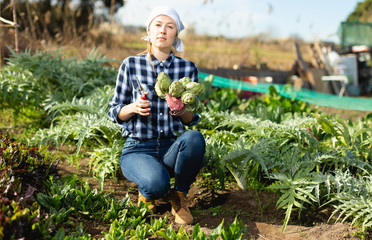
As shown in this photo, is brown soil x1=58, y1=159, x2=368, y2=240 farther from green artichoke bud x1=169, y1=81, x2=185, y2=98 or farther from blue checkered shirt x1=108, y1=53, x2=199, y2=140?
green artichoke bud x1=169, y1=81, x2=185, y2=98

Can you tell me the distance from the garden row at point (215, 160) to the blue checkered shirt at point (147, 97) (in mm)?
401

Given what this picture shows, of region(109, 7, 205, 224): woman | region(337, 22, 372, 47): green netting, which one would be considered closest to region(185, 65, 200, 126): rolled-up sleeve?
region(109, 7, 205, 224): woman

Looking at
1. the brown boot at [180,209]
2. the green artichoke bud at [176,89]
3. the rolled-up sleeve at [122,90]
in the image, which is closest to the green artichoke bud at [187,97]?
the green artichoke bud at [176,89]

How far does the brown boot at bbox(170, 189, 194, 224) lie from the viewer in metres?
2.13

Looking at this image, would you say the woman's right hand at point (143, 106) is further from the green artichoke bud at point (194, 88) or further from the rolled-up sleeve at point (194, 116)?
the rolled-up sleeve at point (194, 116)

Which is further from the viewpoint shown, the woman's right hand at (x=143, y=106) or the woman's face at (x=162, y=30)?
the woman's face at (x=162, y=30)

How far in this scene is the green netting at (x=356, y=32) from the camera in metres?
8.96

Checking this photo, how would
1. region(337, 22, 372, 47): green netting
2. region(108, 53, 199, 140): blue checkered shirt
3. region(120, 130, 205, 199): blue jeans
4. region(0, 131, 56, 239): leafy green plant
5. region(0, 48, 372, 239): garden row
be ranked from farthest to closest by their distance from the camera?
region(337, 22, 372, 47): green netting
region(108, 53, 199, 140): blue checkered shirt
region(120, 130, 205, 199): blue jeans
region(0, 48, 372, 239): garden row
region(0, 131, 56, 239): leafy green plant

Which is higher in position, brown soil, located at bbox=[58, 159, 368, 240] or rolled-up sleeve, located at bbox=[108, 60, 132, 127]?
rolled-up sleeve, located at bbox=[108, 60, 132, 127]

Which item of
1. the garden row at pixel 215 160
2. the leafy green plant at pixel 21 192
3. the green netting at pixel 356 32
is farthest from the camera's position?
the green netting at pixel 356 32

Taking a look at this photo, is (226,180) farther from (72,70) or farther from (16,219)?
(72,70)

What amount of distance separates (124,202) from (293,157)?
1185 mm

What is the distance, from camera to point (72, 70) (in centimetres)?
404

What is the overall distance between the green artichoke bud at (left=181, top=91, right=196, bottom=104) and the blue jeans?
0.83ft
